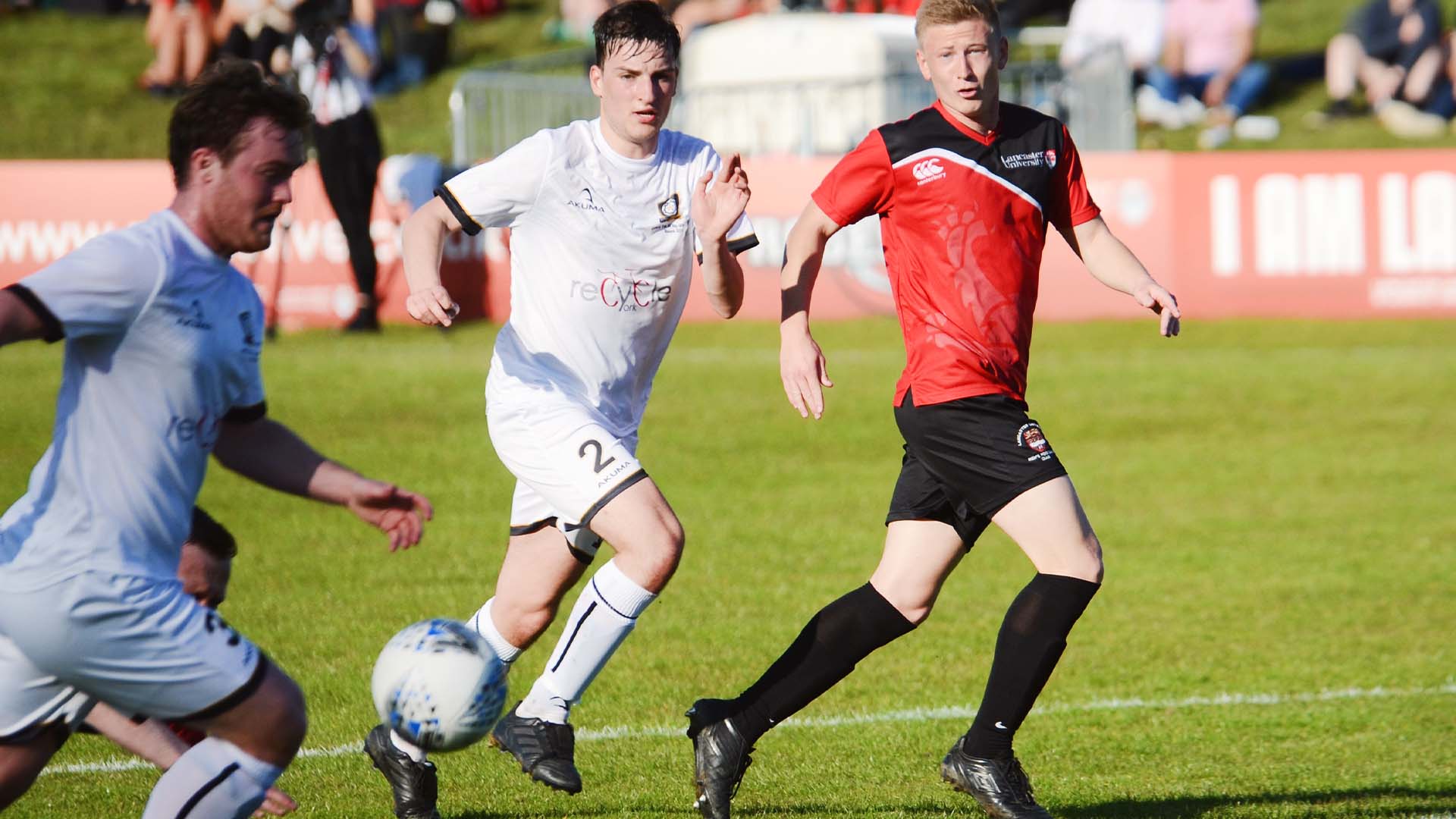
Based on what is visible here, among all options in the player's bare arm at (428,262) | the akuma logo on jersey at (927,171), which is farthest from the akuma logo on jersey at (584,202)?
the akuma logo on jersey at (927,171)

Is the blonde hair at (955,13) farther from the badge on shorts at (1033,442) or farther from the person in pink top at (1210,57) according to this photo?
the person in pink top at (1210,57)

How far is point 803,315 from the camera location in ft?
17.3

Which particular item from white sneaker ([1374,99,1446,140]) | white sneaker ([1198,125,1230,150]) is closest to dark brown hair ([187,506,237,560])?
white sneaker ([1198,125,1230,150])

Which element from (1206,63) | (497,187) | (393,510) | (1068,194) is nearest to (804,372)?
(1068,194)

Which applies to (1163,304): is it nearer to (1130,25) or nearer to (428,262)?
(428,262)

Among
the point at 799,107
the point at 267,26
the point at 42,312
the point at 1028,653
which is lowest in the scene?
the point at 799,107

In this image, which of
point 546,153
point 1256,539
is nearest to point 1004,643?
point 546,153

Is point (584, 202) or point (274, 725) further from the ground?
point (584, 202)

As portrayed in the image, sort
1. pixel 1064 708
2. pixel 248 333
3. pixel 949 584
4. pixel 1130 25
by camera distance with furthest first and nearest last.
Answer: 1. pixel 1130 25
2. pixel 949 584
3. pixel 1064 708
4. pixel 248 333

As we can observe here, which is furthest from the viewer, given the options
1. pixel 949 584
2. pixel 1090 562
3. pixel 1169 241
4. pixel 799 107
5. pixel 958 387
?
pixel 799 107

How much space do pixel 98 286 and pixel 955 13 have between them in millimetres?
2764

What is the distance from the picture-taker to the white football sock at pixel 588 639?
17.5 ft

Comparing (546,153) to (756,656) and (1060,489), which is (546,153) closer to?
(1060,489)

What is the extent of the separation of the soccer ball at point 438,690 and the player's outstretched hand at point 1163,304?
230 cm
